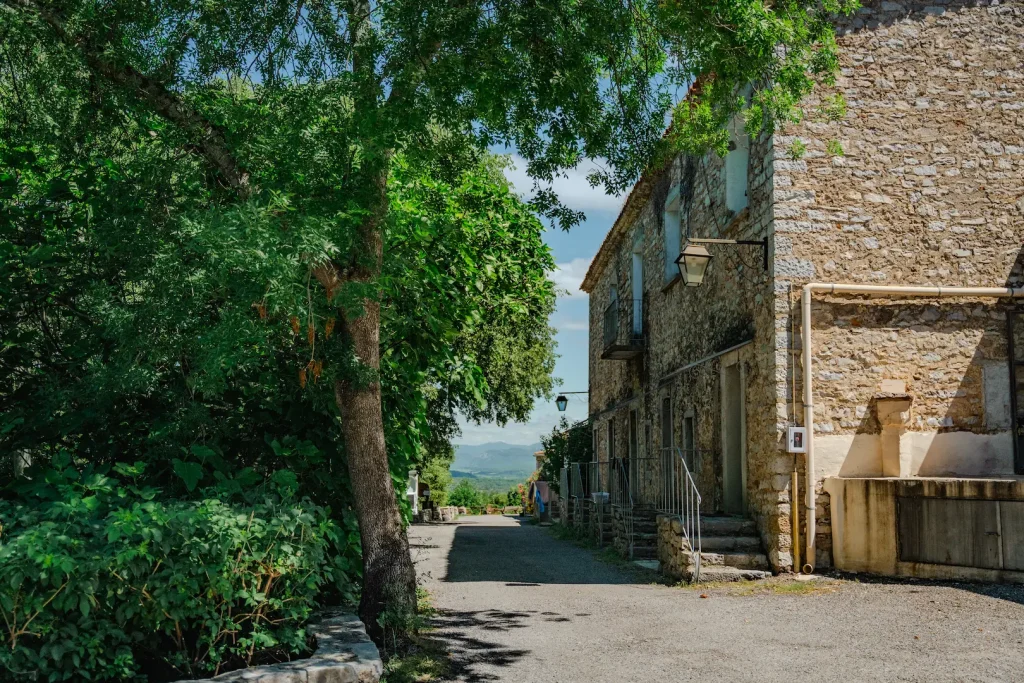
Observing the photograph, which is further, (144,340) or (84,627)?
(144,340)

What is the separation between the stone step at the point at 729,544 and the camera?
986 cm

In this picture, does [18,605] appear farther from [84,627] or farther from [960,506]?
[960,506]

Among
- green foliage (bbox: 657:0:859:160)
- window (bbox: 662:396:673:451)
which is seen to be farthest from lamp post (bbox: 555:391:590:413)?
green foliage (bbox: 657:0:859:160)

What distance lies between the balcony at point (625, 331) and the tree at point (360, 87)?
10.6 m

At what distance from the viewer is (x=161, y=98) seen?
5.97 m

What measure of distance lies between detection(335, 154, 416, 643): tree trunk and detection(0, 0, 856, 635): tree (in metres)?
0.01

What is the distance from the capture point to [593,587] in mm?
9594

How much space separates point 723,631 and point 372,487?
2.89 m

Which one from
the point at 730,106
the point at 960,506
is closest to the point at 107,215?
the point at 730,106

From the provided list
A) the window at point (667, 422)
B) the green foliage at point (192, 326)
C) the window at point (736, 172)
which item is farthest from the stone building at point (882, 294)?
the window at point (667, 422)

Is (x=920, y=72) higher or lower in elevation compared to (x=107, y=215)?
higher

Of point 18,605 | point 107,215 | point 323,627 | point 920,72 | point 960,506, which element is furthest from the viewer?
point 920,72

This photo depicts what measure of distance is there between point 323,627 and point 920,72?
8.84 meters

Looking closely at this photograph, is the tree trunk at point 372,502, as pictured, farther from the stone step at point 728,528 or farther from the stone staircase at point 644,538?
the stone staircase at point 644,538
